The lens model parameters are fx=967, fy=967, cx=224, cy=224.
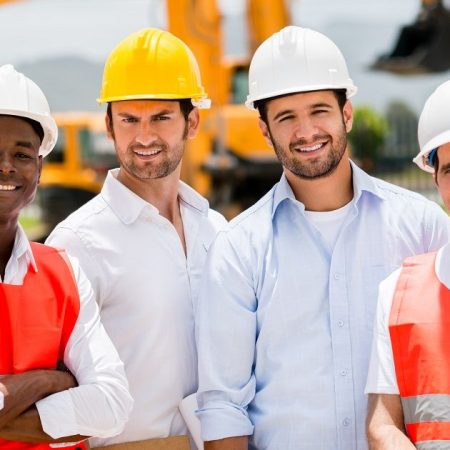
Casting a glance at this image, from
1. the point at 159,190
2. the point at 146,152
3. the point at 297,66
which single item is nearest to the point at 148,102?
the point at 146,152

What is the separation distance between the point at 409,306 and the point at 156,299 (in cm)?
92

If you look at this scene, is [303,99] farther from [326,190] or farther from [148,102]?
[148,102]

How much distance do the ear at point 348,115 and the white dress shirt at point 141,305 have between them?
740 mm

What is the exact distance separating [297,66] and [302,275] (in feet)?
2.26

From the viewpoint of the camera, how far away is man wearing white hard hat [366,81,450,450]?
260 centimetres

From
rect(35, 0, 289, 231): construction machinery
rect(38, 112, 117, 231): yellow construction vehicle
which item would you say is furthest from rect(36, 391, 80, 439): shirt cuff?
rect(38, 112, 117, 231): yellow construction vehicle

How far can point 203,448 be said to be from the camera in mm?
3129

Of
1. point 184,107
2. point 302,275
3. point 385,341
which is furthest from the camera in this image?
point 184,107

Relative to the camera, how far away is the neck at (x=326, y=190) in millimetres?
3152

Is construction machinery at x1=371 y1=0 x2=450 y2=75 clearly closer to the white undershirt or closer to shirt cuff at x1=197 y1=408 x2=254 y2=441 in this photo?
the white undershirt

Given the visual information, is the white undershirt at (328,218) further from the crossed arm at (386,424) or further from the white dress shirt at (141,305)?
the crossed arm at (386,424)

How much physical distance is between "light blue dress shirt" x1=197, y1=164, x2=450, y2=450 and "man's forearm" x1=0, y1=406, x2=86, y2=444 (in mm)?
572

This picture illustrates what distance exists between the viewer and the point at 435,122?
2.79 m

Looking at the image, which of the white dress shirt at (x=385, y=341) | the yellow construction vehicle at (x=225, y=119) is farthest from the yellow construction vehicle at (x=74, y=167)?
the white dress shirt at (x=385, y=341)
